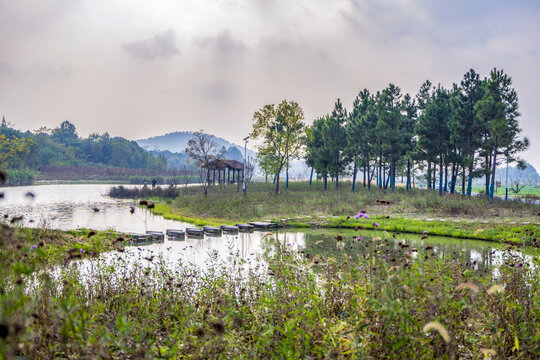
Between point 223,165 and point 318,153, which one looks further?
point 223,165

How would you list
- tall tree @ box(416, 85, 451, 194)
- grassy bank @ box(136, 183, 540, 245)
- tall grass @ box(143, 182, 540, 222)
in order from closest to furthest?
grassy bank @ box(136, 183, 540, 245) < tall grass @ box(143, 182, 540, 222) < tall tree @ box(416, 85, 451, 194)

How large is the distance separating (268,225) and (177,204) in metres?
13.0

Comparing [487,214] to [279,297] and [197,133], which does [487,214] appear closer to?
[279,297]

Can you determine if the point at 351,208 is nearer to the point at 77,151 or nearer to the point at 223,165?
the point at 223,165

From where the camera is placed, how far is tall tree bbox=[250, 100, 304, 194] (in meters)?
34.1

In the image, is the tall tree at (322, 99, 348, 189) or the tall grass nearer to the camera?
the tall grass

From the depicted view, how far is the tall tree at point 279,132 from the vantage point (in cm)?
3406

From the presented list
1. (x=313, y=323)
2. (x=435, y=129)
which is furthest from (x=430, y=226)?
(x=435, y=129)

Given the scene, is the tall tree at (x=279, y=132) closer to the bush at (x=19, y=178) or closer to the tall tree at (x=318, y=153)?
the tall tree at (x=318, y=153)

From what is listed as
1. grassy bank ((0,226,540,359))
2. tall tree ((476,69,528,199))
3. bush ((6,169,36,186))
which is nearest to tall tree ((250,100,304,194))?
tall tree ((476,69,528,199))

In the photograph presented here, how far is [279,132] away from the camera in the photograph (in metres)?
34.8

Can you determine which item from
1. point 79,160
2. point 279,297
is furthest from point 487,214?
point 79,160

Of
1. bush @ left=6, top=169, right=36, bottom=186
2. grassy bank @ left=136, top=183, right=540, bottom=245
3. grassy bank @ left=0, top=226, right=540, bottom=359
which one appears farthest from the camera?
bush @ left=6, top=169, right=36, bottom=186

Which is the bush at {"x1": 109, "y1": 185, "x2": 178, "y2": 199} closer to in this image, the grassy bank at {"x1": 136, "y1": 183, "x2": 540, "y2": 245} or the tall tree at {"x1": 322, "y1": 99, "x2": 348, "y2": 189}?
the grassy bank at {"x1": 136, "y1": 183, "x2": 540, "y2": 245}
